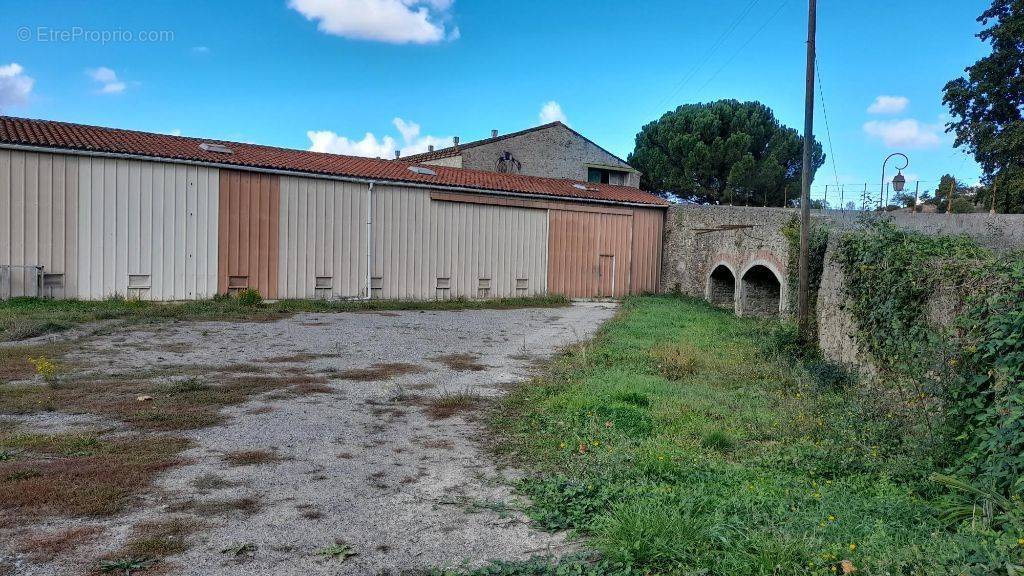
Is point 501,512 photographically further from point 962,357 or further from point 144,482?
point 962,357

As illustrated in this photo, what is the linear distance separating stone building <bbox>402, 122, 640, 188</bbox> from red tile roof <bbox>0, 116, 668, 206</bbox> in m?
5.30

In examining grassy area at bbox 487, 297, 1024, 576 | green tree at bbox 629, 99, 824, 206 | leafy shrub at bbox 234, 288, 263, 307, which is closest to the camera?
grassy area at bbox 487, 297, 1024, 576

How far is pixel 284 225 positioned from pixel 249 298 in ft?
8.80

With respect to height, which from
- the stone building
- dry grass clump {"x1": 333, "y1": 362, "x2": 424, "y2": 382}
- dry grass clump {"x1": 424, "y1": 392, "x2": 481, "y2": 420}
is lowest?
dry grass clump {"x1": 424, "y1": 392, "x2": 481, "y2": 420}

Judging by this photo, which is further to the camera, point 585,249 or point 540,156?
point 540,156

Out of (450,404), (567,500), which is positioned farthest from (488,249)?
(567,500)

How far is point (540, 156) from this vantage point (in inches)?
1277

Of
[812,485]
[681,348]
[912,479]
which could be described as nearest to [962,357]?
[912,479]

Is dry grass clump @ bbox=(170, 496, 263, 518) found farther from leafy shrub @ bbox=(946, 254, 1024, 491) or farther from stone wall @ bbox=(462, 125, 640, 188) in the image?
stone wall @ bbox=(462, 125, 640, 188)

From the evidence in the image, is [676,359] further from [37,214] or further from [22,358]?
[37,214]

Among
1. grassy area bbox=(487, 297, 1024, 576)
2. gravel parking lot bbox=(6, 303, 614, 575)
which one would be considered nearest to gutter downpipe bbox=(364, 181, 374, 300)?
gravel parking lot bbox=(6, 303, 614, 575)

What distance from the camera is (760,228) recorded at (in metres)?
18.3

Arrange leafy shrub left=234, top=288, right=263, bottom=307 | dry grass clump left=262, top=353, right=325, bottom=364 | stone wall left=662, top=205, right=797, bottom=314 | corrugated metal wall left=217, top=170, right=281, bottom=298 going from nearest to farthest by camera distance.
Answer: dry grass clump left=262, top=353, right=325, bottom=364, leafy shrub left=234, top=288, right=263, bottom=307, stone wall left=662, top=205, right=797, bottom=314, corrugated metal wall left=217, top=170, right=281, bottom=298

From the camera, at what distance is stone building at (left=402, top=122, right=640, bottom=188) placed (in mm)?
30672
